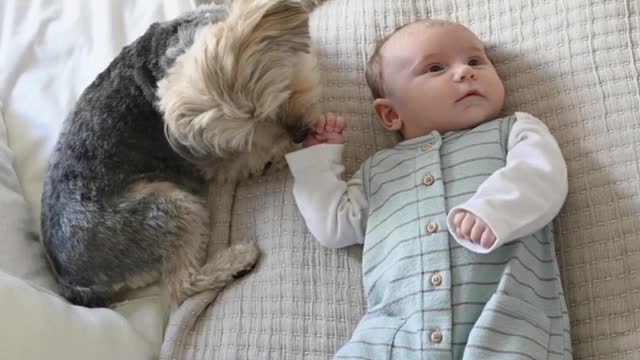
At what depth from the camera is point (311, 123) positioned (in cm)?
162

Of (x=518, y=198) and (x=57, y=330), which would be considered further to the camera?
(x=57, y=330)

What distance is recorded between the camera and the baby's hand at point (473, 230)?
1.31m

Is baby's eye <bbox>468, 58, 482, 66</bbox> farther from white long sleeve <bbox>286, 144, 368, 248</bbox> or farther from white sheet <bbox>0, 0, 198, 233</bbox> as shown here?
white sheet <bbox>0, 0, 198, 233</bbox>

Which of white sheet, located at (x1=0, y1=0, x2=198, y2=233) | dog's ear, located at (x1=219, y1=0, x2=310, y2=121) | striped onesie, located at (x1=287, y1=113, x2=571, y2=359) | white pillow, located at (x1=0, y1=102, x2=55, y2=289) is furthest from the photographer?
white sheet, located at (x1=0, y1=0, x2=198, y2=233)

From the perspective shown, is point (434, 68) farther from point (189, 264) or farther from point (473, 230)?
point (189, 264)

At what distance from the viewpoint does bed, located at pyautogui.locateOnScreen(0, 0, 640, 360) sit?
138 cm

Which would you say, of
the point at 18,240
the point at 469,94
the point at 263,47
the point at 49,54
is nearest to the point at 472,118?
the point at 469,94

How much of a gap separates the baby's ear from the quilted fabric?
0.06 metres

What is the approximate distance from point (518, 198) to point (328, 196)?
15.4 inches

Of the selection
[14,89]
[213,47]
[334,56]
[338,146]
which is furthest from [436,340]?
[14,89]

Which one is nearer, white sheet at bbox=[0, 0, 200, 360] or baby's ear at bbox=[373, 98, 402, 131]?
white sheet at bbox=[0, 0, 200, 360]

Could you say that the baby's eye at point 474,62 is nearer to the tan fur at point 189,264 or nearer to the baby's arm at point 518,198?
the baby's arm at point 518,198

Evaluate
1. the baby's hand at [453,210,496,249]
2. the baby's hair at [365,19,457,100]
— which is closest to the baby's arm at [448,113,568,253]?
the baby's hand at [453,210,496,249]

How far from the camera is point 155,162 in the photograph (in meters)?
1.63
